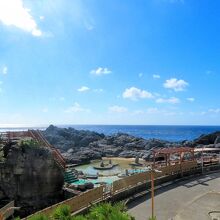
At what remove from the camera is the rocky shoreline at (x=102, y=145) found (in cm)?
6119

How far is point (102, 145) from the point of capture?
7969cm

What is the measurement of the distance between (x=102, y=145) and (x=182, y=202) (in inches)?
2408

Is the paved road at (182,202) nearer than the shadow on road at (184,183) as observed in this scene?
Yes

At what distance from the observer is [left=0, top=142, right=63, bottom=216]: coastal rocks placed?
26109 mm

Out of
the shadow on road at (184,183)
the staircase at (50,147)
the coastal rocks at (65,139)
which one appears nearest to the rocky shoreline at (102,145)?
the coastal rocks at (65,139)

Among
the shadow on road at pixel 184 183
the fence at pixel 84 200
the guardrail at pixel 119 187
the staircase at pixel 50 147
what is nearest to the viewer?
the fence at pixel 84 200

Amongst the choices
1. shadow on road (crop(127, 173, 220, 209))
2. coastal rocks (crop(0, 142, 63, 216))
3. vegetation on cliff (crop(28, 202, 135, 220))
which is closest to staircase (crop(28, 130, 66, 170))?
coastal rocks (crop(0, 142, 63, 216))

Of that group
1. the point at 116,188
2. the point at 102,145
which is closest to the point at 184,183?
the point at 116,188

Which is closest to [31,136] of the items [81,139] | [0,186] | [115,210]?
[0,186]

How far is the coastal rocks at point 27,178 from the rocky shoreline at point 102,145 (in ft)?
87.7

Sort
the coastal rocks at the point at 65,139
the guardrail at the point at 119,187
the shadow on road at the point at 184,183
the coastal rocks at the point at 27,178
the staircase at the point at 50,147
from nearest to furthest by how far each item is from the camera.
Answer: the guardrail at the point at 119,187 < the shadow on road at the point at 184,183 < the coastal rocks at the point at 27,178 < the staircase at the point at 50,147 < the coastal rocks at the point at 65,139

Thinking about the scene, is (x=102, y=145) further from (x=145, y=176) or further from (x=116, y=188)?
(x=116, y=188)

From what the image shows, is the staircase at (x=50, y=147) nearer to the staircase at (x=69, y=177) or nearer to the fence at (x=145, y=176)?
the staircase at (x=69, y=177)

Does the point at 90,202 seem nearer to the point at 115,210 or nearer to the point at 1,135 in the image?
the point at 115,210
